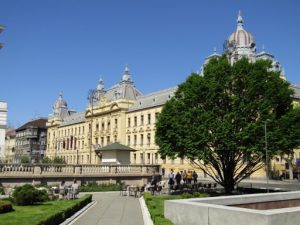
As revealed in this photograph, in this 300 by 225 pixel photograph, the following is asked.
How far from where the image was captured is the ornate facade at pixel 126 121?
70.6m

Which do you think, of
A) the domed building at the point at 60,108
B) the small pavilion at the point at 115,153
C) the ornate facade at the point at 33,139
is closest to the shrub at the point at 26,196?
the small pavilion at the point at 115,153

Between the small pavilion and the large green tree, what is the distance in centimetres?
821

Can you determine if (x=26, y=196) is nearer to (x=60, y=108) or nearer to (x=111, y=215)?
(x=111, y=215)

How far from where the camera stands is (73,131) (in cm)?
11375

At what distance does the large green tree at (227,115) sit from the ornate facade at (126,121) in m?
32.3

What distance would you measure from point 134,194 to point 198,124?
284 inches

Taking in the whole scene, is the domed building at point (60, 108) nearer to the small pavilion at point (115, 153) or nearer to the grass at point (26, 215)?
the small pavilion at point (115, 153)

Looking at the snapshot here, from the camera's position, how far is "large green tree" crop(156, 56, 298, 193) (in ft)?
88.0

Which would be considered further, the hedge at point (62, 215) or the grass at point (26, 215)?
the grass at point (26, 215)

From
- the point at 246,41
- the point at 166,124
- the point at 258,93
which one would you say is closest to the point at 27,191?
the point at 166,124

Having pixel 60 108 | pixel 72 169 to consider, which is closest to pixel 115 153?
pixel 72 169

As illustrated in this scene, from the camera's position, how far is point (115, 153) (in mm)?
37844

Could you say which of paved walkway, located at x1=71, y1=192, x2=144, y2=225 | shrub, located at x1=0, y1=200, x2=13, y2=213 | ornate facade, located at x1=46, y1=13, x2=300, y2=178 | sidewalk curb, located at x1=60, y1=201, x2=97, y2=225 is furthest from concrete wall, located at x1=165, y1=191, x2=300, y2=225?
ornate facade, located at x1=46, y1=13, x2=300, y2=178

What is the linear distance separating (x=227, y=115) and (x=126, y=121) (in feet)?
207
